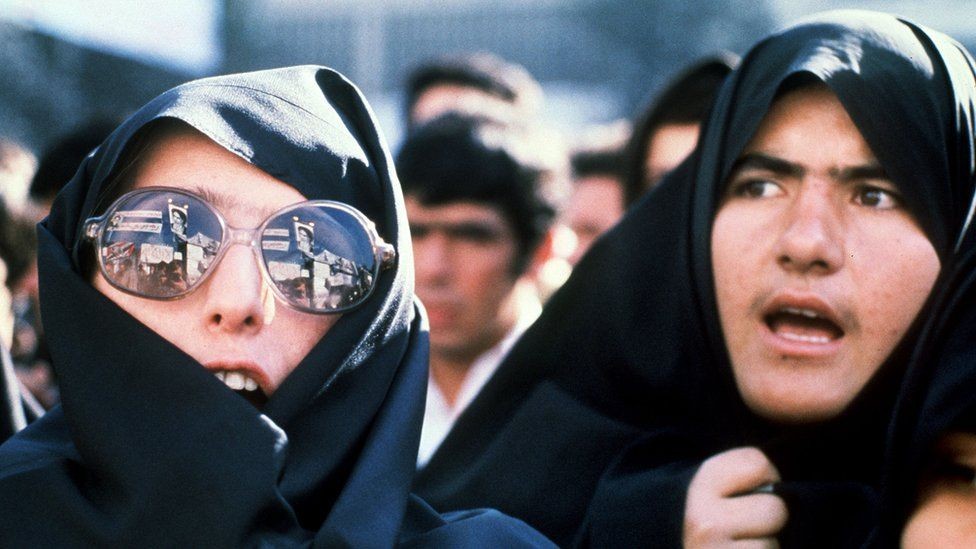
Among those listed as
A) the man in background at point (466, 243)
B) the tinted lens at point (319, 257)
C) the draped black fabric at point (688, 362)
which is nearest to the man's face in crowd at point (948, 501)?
the draped black fabric at point (688, 362)

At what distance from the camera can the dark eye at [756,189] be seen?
253 cm

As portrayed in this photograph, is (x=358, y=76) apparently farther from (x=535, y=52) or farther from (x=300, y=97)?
(x=300, y=97)

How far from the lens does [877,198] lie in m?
2.43

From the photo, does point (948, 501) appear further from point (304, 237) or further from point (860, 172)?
point (304, 237)

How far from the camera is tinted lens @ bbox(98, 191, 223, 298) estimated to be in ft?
6.53

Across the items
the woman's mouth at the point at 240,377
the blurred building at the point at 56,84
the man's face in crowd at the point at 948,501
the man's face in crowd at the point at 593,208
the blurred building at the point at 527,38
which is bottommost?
the blurred building at the point at 527,38

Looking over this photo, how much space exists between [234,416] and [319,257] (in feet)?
0.97

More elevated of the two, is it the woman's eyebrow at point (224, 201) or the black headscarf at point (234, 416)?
the woman's eyebrow at point (224, 201)

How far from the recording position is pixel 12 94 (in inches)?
371

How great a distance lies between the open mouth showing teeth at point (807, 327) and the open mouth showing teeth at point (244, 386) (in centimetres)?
102

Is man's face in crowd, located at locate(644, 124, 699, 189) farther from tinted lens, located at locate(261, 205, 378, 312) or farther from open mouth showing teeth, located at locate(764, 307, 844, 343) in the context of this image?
tinted lens, located at locate(261, 205, 378, 312)

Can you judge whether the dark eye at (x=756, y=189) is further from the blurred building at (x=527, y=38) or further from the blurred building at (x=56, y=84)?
the blurred building at (x=527, y=38)

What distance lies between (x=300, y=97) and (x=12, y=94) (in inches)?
313

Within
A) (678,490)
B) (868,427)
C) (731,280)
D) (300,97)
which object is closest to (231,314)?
(300,97)
